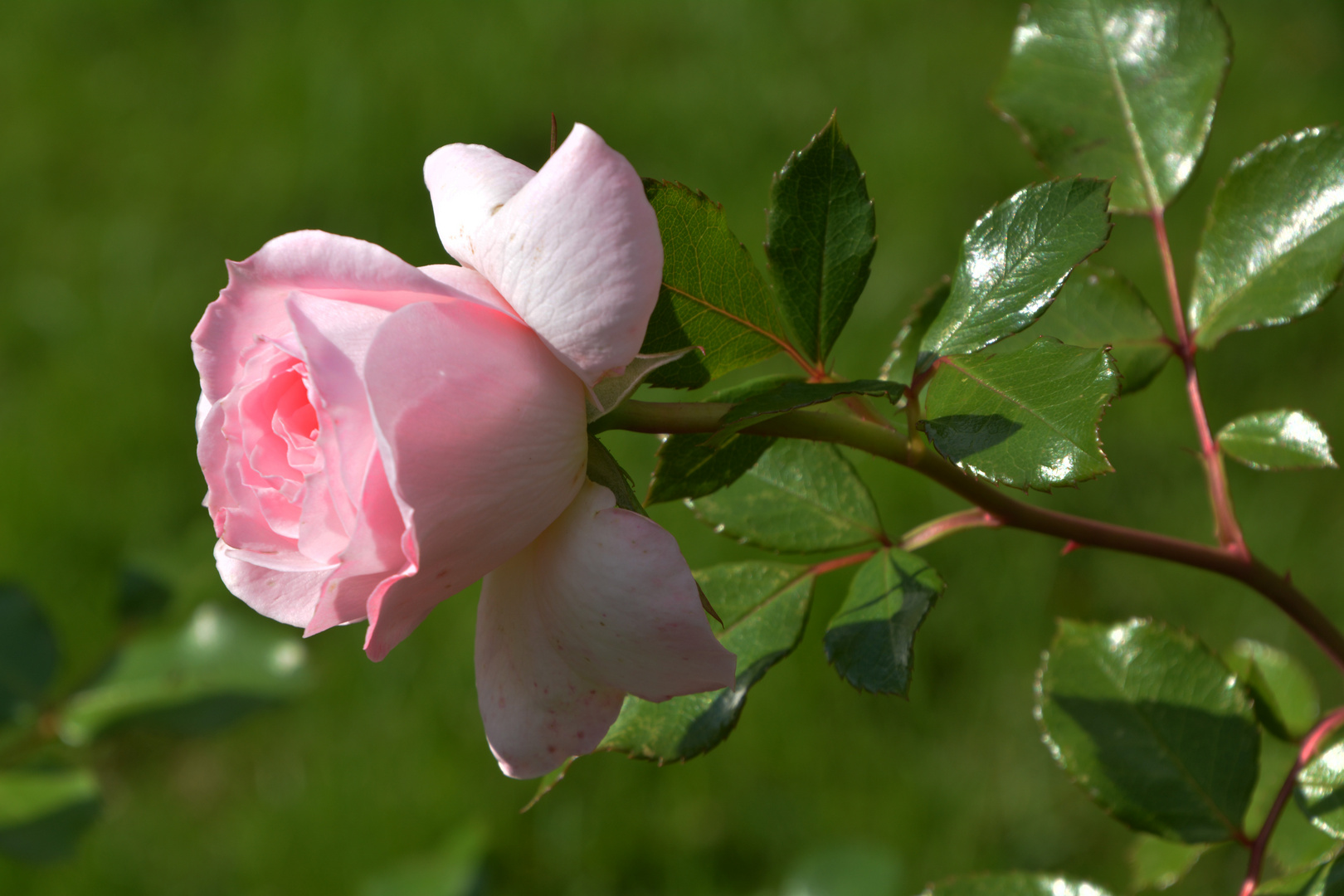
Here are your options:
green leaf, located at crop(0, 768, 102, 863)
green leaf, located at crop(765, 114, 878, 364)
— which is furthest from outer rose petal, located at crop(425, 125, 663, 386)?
green leaf, located at crop(0, 768, 102, 863)

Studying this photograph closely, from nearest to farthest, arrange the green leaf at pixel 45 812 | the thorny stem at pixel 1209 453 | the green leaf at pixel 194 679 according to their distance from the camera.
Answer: the thorny stem at pixel 1209 453
the green leaf at pixel 45 812
the green leaf at pixel 194 679

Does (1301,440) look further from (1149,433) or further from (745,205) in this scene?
(745,205)

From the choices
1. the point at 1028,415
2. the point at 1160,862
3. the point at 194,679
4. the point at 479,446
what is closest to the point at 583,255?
the point at 479,446

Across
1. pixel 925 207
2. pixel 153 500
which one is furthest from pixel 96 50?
pixel 925 207

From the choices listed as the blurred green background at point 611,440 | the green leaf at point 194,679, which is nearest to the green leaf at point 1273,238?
the blurred green background at point 611,440

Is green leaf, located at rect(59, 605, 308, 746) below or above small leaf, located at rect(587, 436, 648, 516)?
below

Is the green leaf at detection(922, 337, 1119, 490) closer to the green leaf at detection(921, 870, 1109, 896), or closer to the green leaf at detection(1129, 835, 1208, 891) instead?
the green leaf at detection(921, 870, 1109, 896)

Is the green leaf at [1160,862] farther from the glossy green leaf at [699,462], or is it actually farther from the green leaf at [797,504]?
the glossy green leaf at [699,462]
